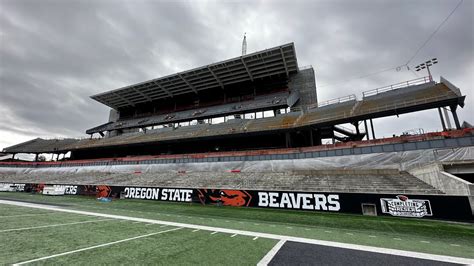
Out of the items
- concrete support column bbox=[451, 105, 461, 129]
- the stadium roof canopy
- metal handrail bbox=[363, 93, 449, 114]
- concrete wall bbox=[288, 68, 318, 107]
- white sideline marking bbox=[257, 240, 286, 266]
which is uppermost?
the stadium roof canopy

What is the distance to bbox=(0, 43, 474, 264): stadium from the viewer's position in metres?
6.77

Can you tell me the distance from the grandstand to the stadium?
0.19 m

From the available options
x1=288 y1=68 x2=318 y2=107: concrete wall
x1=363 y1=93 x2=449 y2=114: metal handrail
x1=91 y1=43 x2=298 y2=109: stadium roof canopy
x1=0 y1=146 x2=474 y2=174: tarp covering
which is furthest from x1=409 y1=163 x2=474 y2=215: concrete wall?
x1=91 y1=43 x2=298 y2=109: stadium roof canopy

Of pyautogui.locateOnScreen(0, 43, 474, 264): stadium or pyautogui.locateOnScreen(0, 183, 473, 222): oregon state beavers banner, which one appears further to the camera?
pyautogui.locateOnScreen(0, 183, 473, 222): oregon state beavers banner

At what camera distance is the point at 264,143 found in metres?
35.0

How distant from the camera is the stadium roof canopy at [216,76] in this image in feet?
118

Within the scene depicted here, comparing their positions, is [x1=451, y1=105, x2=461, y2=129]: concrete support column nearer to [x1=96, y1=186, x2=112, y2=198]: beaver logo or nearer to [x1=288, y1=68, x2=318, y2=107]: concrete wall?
[x1=288, y1=68, x2=318, y2=107]: concrete wall

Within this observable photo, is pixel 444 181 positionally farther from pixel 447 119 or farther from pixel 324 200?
pixel 447 119

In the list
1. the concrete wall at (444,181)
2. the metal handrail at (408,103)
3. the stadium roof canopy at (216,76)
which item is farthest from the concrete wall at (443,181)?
the stadium roof canopy at (216,76)

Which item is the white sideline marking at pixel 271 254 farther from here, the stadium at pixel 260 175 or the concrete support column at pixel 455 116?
the concrete support column at pixel 455 116

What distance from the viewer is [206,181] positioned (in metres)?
23.8

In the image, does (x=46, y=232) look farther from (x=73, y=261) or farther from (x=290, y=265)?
(x=290, y=265)

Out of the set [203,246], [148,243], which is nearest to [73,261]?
[148,243]

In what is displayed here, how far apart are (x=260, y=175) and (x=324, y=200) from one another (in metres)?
10.2
